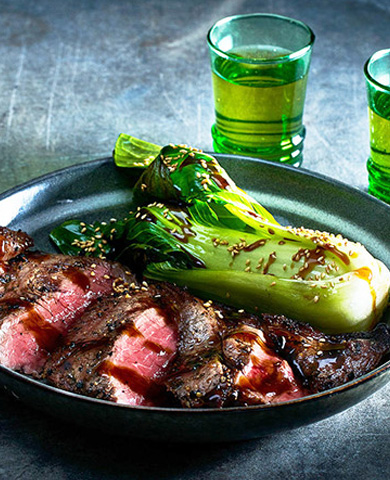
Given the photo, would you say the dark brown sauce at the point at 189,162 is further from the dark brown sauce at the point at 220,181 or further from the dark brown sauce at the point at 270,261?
the dark brown sauce at the point at 270,261

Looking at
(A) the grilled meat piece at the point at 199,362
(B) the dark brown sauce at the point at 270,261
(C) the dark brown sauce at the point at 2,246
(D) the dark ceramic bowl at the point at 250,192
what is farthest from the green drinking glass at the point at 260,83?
(C) the dark brown sauce at the point at 2,246

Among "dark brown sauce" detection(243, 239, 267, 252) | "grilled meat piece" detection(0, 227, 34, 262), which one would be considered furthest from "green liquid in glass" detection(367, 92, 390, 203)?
"grilled meat piece" detection(0, 227, 34, 262)

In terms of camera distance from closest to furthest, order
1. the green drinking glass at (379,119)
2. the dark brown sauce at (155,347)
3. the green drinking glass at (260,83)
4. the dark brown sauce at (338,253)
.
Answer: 1. the dark brown sauce at (155,347)
2. the dark brown sauce at (338,253)
3. the green drinking glass at (379,119)
4. the green drinking glass at (260,83)

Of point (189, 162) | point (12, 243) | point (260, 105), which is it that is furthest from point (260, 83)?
point (12, 243)

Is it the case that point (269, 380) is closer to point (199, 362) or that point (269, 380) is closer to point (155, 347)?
point (199, 362)

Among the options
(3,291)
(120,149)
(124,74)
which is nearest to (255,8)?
(124,74)

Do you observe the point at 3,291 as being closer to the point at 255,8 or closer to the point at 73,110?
the point at 73,110

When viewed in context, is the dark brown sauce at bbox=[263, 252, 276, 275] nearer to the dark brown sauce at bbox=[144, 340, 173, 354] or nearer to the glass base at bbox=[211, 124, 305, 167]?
the dark brown sauce at bbox=[144, 340, 173, 354]
